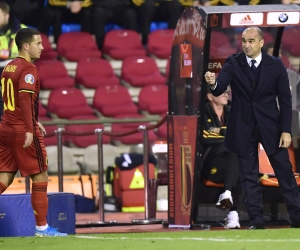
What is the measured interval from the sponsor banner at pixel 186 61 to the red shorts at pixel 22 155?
2114 millimetres

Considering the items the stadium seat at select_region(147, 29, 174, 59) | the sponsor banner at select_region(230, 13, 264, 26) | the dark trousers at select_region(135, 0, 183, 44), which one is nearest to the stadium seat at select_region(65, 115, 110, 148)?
the stadium seat at select_region(147, 29, 174, 59)

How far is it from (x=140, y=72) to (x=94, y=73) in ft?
2.49

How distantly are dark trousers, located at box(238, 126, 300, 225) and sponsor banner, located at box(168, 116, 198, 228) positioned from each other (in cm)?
98

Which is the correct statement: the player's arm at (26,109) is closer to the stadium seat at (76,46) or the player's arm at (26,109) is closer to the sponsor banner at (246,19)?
the sponsor banner at (246,19)

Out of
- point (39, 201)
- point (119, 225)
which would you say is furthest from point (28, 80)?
point (119, 225)

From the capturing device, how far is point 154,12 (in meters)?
17.5

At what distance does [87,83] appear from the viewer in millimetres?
16453

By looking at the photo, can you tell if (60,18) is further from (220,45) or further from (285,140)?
(285,140)

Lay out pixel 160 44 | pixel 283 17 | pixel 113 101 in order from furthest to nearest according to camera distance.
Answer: pixel 160 44 < pixel 113 101 < pixel 283 17

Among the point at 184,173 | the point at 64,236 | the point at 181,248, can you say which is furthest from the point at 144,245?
the point at 184,173

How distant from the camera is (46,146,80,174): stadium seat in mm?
14484

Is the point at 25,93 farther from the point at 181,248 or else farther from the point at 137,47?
the point at 137,47

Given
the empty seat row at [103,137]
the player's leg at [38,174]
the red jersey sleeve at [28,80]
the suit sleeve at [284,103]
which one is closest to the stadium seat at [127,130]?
the empty seat row at [103,137]

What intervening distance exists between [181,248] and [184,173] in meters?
3.38
